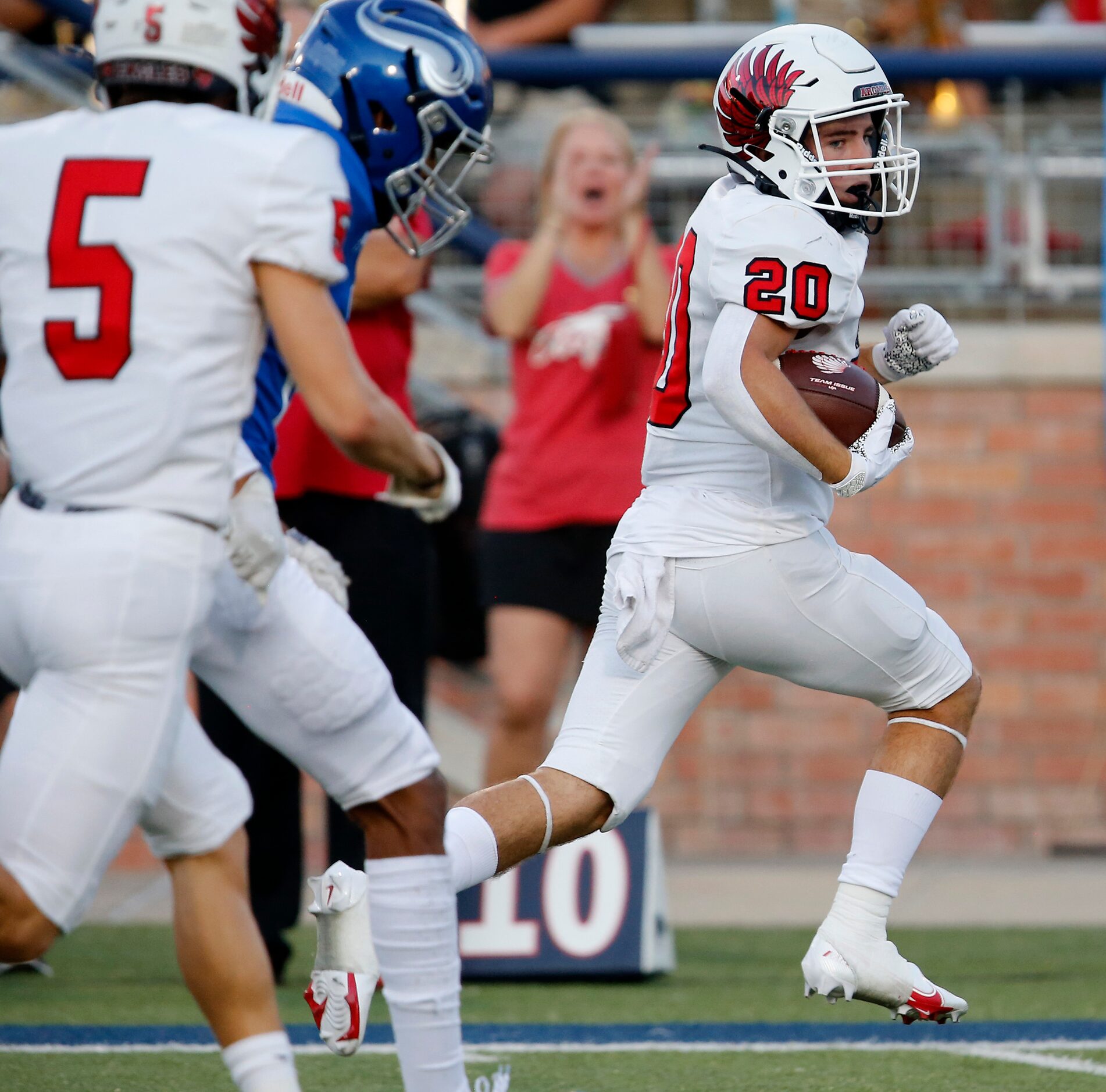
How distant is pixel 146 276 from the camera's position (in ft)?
8.24

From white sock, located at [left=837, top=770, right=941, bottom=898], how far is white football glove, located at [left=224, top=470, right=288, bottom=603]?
1341mm

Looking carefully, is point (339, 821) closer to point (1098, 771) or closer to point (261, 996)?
point (261, 996)

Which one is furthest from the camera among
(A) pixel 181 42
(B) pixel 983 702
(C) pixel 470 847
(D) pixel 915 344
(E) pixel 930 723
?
(B) pixel 983 702

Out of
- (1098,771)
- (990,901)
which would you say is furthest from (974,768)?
(990,901)

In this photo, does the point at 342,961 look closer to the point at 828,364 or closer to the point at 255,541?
the point at 255,541

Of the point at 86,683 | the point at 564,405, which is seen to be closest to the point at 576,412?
the point at 564,405

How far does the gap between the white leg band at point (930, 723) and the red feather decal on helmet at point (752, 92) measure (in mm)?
1093

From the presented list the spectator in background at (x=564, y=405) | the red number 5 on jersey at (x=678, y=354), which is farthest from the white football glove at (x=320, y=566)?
the spectator in background at (x=564, y=405)

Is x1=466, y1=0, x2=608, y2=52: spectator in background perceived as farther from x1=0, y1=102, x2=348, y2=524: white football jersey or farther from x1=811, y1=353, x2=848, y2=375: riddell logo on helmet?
x1=0, y1=102, x2=348, y2=524: white football jersey

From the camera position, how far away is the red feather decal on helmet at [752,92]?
350cm

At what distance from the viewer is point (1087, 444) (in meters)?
7.32

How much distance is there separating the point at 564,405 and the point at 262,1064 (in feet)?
9.74

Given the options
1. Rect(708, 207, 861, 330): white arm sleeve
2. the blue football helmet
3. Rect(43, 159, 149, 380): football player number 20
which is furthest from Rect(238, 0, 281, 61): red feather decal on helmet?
Rect(708, 207, 861, 330): white arm sleeve

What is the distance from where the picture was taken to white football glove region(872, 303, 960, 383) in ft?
12.5
